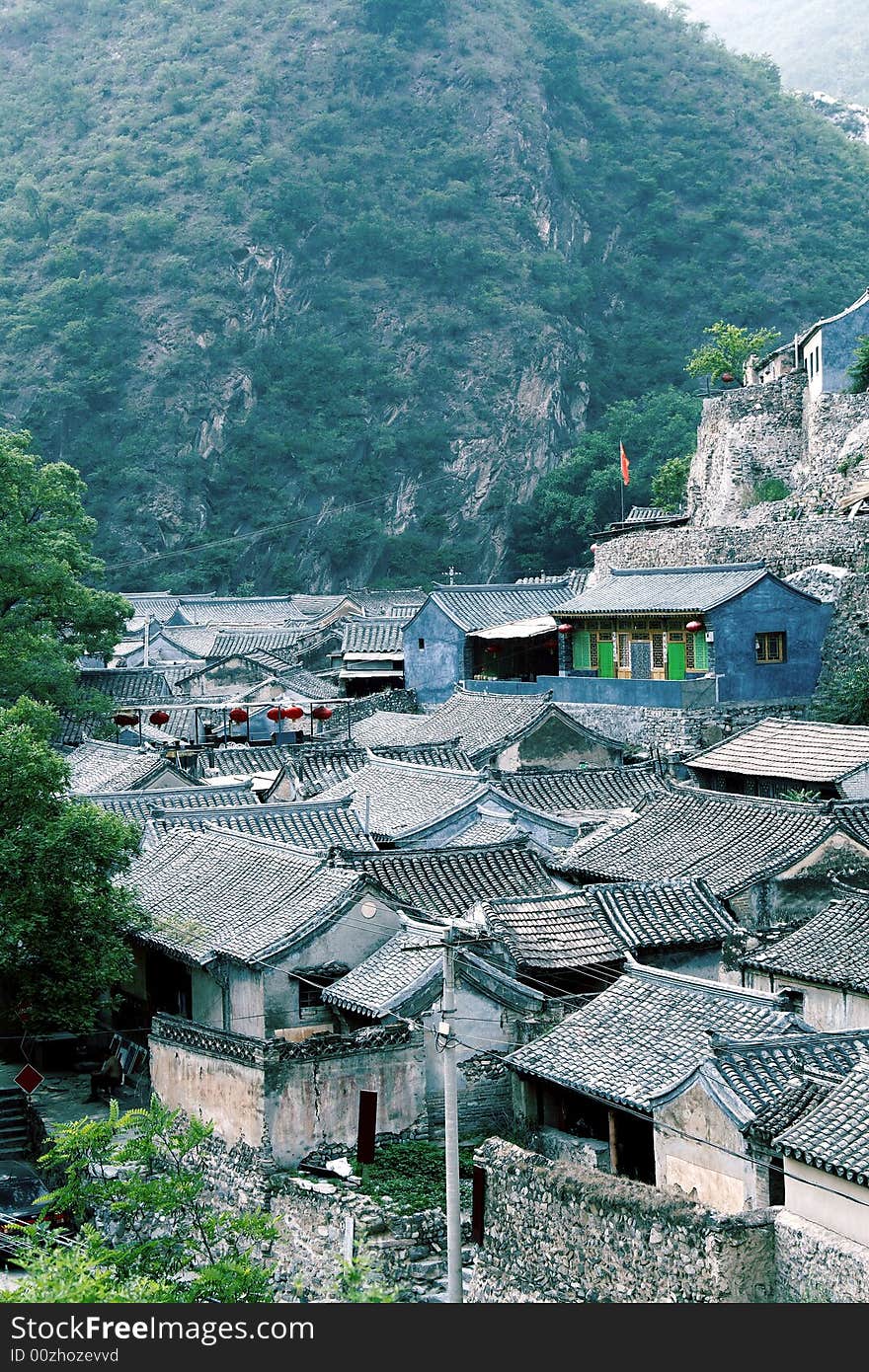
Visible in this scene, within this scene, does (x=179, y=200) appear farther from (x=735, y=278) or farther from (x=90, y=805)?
(x=90, y=805)

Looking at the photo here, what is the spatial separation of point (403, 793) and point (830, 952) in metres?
11.1

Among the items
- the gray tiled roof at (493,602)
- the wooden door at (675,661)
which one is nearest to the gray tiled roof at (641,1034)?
the wooden door at (675,661)

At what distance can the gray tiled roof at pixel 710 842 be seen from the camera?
70.6 ft

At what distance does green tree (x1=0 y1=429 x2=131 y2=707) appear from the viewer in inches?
1619

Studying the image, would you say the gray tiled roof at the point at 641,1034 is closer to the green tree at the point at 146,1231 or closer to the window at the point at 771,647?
the green tree at the point at 146,1231

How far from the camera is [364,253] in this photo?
346ft

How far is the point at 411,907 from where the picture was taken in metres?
19.2

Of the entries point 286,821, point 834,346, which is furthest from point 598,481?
point 286,821

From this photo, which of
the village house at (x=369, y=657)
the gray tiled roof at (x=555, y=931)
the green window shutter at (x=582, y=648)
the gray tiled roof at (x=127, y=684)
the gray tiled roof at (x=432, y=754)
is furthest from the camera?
the village house at (x=369, y=657)

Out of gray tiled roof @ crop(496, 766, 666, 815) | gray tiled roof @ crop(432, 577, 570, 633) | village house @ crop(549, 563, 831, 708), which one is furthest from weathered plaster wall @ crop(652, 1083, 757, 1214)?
gray tiled roof @ crop(432, 577, 570, 633)

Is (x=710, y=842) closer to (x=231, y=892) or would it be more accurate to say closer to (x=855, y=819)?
(x=855, y=819)

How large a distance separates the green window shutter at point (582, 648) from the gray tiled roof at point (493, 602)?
4666mm

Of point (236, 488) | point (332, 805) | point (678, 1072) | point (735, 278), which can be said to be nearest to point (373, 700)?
point (332, 805)

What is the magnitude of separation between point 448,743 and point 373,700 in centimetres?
1296
